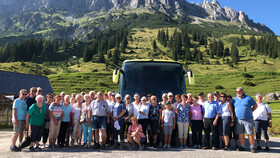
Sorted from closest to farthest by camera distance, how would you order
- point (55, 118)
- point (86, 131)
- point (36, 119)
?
point (36, 119) → point (55, 118) → point (86, 131)

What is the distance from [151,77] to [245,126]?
13.0 ft

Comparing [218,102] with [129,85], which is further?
[129,85]

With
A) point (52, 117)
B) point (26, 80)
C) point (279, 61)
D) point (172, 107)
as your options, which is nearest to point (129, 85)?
point (172, 107)

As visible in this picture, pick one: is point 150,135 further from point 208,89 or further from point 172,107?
point 208,89

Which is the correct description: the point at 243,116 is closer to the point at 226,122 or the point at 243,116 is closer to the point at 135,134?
the point at 226,122

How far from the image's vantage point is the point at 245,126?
700cm

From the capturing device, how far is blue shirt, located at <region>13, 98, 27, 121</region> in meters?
6.72

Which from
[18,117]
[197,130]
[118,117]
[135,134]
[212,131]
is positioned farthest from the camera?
[197,130]

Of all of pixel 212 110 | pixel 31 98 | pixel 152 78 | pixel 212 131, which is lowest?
pixel 212 131

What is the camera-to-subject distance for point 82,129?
7867 millimetres

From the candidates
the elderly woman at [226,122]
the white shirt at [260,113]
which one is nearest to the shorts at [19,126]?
the elderly woman at [226,122]

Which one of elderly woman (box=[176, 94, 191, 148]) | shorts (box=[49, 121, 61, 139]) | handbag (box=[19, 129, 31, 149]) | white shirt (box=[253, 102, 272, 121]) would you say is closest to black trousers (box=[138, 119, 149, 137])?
elderly woman (box=[176, 94, 191, 148])

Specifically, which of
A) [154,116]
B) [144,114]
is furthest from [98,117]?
[154,116]

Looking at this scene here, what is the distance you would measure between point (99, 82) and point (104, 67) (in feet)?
99.4
